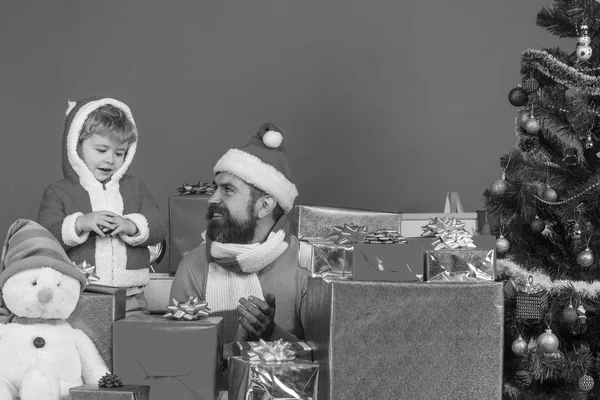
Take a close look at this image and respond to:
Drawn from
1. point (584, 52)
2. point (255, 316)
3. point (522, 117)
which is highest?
point (584, 52)

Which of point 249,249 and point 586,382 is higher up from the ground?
point 249,249

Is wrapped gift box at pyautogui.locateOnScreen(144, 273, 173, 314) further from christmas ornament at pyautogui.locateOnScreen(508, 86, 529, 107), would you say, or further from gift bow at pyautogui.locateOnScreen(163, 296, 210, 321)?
christmas ornament at pyautogui.locateOnScreen(508, 86, 529, 107)

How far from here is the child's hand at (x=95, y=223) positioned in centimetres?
204

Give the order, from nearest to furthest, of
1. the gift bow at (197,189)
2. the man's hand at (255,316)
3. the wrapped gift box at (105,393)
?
1. the wrapped gift box at (105,393)
2. the man's hand at (255,316)
3. the gift bow at (197,189)

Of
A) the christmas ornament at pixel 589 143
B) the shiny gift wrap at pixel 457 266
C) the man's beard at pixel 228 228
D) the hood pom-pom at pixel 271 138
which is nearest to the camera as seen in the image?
the shiny gift wrap at pixel 457 266

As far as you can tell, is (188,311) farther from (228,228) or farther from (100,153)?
(100,153)

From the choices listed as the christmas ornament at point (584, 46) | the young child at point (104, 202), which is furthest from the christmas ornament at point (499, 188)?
the young child at point (104, 202)

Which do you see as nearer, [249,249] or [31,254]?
[31,254]

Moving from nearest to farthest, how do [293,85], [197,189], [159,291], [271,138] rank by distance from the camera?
[271,138], [159,291], [197,189], [293,85]

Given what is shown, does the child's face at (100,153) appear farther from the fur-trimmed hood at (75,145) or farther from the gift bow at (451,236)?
the gift bow at (451,236)

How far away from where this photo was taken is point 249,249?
7.03 feet

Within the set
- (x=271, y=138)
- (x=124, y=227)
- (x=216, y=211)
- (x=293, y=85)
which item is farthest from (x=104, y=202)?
(x=293, y=85)

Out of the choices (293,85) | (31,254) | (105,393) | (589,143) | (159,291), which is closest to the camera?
(105,393)

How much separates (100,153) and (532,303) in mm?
1162
